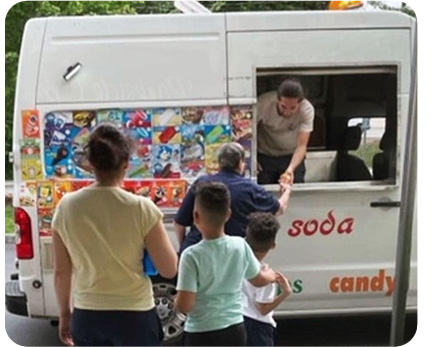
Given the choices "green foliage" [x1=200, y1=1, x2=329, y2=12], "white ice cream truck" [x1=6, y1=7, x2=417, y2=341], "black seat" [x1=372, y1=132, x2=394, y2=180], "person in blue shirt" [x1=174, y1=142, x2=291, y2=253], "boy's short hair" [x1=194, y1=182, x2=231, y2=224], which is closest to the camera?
"boy's short hair" [x1=194, y1=182, x2=231, y2=224]

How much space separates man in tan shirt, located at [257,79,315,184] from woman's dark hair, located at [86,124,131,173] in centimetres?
169

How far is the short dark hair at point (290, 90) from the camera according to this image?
438 centimetres

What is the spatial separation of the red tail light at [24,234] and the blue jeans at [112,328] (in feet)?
5.00

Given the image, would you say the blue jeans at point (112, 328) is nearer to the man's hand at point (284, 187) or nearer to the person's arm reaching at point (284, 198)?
the person's arm reaching at point (284, 198)

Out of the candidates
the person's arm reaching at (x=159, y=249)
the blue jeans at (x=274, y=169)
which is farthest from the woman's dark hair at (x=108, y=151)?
the blue jeans at (x=274, y=169)

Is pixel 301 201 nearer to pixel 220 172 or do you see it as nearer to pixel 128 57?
pixel 220 172

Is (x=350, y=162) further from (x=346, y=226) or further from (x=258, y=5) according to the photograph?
(x=258, y=5)

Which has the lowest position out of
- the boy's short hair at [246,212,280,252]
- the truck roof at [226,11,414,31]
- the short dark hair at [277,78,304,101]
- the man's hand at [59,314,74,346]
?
the man's hand at [59,314,74,346]

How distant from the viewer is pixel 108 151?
2824 mm

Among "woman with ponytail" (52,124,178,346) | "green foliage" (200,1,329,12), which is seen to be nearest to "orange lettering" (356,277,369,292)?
"green foliage" (200,1,329,12)

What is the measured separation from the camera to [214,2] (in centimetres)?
493

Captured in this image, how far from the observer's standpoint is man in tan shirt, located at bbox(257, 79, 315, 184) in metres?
4.46

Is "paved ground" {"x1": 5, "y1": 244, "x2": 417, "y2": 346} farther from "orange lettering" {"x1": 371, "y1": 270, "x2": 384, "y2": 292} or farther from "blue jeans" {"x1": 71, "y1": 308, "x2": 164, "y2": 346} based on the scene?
"blue jeans" {"x1": 71, "y1": 308, "x2": 164, "y2": 346}

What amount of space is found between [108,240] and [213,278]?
449 millimetres
